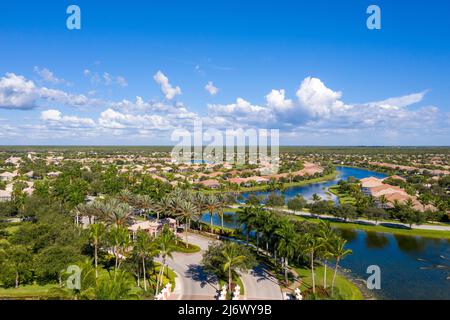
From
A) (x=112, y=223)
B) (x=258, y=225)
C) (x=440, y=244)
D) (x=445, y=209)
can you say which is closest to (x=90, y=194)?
(x=112, y=223)

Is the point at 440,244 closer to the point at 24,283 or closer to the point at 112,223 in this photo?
the point at 112,223

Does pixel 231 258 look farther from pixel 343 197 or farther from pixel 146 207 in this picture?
pixel 343 197

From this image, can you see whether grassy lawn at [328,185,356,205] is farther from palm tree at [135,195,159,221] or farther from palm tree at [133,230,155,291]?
palm tree at [133,230,155,291]

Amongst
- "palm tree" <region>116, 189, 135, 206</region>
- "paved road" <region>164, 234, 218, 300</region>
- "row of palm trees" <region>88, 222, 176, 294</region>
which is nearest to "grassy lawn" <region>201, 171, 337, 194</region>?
"palm tree" <region>116, 189, 135, 206</region>

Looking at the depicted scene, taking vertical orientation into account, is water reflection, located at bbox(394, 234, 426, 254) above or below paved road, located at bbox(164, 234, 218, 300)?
below

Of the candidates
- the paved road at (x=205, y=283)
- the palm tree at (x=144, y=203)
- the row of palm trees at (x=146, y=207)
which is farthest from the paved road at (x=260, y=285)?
the palm tree at (x=144, y=203)
